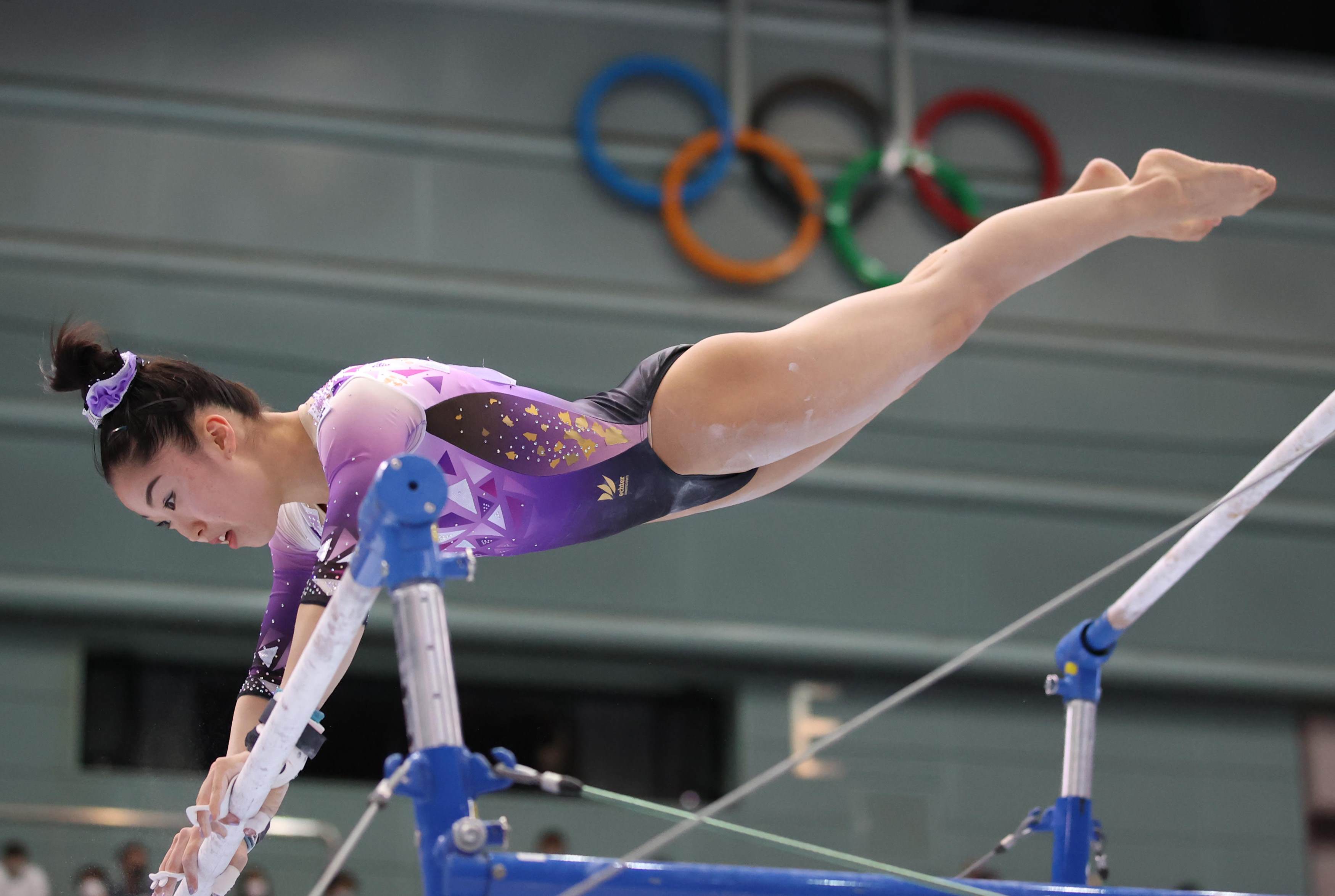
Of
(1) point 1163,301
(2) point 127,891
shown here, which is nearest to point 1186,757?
(1) point 1163,301

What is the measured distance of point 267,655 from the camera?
2133 mm

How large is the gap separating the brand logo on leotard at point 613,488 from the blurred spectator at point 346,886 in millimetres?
3352

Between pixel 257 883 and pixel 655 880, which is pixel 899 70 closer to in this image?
pixel 257 883

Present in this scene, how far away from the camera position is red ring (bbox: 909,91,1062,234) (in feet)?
23.0

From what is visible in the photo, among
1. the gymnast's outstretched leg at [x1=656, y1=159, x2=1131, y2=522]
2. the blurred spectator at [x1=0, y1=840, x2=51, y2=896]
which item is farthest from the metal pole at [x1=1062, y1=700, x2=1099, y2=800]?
the blurred spectator at [x1=0, y1=840, x2=51, y2=896]

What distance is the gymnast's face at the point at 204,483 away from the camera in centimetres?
195

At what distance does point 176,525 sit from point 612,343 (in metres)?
4.60

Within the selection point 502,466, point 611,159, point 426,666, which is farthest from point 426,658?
point 611,159

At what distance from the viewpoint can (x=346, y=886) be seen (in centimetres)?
502

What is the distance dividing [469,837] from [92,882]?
338 centimetres

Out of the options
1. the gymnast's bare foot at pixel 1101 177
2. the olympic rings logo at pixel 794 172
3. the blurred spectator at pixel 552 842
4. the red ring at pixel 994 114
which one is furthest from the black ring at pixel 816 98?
the gymnast's bare foot at pixel 1101 177

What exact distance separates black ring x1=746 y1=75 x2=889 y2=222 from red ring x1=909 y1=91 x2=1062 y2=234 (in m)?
0.21

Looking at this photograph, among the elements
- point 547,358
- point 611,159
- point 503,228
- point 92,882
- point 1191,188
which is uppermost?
point 611,159

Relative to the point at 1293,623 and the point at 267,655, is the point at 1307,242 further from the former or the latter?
the point at 267,655
